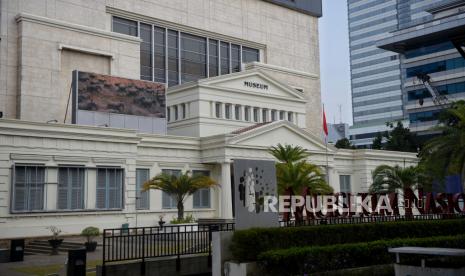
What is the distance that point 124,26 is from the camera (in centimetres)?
5441

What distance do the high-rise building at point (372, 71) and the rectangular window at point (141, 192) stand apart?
10942 cm

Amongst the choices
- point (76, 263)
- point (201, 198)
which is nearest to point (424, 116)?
point (201, 198)

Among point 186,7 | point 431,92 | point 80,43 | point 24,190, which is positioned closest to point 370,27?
point 431,92

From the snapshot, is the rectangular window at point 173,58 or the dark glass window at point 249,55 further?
the dark glass window at point 249,55

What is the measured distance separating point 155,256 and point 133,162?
1993 centimetres

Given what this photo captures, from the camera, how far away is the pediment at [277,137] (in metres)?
43.1

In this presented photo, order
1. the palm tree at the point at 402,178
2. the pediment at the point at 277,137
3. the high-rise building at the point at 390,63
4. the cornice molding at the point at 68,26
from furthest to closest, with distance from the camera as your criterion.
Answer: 1. the high-rise building at the point at 390,63
2. the palm tree at the point at 402,178
3. the cornice molding at the point at 68,26
4. the pediment at the point at 277,137

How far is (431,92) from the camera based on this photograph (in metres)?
85.6

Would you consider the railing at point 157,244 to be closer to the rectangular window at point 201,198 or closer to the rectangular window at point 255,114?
the rectangular window at point 201,198

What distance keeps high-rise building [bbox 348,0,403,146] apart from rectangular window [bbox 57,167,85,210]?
115347mm

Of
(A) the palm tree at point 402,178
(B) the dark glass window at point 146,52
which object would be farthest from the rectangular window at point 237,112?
(A) the palm tree at point 402,178

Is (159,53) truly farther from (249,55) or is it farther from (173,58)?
(249,55)

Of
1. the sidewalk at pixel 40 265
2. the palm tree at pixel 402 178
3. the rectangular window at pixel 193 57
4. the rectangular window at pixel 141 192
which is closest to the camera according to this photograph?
the sidewalk at pixel 40 265

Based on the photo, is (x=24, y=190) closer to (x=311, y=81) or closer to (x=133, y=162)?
(x=133, y=162)
